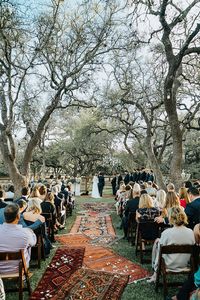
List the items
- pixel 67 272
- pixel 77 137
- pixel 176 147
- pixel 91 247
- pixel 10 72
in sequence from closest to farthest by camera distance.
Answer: pixel 67 272 < pixel 91 247 < pixel 176 147 < pixel 10 72 < pixel 77 137

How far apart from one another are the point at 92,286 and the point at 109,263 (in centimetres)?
148

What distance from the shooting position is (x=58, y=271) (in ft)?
21.0

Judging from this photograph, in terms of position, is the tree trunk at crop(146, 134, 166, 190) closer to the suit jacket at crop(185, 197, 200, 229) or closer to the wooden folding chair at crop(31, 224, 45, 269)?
the suit jacket at crop(185, 197, 200, 229)

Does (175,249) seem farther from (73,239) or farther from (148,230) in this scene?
(73,239)

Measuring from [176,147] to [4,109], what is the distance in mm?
7243

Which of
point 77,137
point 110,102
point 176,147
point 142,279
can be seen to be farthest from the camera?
point 77,137

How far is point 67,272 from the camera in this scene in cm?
629

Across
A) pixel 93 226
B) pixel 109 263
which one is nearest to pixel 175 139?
pixel 93 226

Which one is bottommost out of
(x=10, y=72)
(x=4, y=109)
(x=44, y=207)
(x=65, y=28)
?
(x=44, y=207)

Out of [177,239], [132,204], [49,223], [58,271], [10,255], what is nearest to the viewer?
[10,255]

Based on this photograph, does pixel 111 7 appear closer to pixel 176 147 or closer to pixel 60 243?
pixel 176 147

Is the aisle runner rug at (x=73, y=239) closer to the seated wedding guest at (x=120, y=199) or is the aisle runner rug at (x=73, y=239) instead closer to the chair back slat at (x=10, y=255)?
the seated wedding guest at (x=120, y=199)

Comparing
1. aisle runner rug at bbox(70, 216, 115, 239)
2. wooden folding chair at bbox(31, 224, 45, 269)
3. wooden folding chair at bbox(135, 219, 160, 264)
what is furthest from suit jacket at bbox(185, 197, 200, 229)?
aisle runner rug at bbox(70, 216, 115, 239)

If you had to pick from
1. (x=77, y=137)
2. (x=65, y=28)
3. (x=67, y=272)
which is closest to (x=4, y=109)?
(x=65, y=28)
